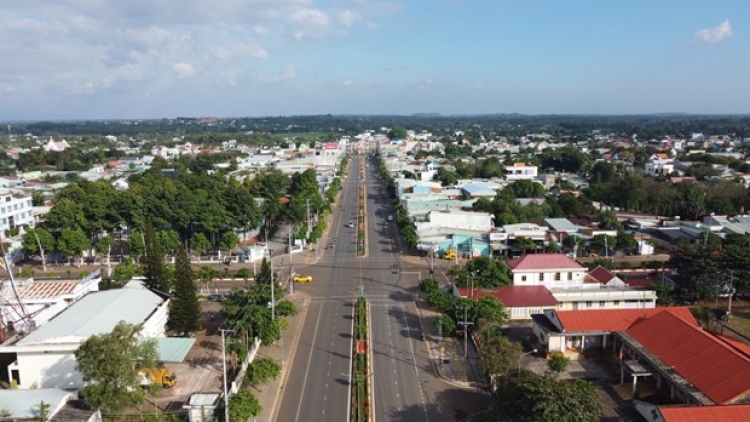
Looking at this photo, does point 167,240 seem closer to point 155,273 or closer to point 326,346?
point 155,273

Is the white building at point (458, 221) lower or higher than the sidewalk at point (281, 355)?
higher

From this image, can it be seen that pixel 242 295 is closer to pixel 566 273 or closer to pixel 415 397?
pixel 415 397

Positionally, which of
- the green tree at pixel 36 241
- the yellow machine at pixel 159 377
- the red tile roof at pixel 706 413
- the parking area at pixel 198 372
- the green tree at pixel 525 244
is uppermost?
the green tree at pixel 36 241

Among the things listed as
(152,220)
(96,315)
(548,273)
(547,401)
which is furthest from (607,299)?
(152,220)

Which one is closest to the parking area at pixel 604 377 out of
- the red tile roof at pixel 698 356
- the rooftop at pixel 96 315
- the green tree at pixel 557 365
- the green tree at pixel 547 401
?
the green tree at pixel 557 365

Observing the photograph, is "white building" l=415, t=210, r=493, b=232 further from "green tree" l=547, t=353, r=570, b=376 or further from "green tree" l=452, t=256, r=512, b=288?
"green tree" l=547, t=353, r=570, b=376

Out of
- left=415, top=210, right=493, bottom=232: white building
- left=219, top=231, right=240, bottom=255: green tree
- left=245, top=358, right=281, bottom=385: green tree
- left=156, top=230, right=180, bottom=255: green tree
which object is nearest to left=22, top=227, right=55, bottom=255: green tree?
left=156, top=230, right=180, bottom=255: green tree

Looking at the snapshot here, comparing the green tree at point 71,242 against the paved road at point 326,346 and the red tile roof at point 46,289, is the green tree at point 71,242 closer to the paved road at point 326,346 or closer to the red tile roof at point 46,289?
the red tile roof at point 46,289
